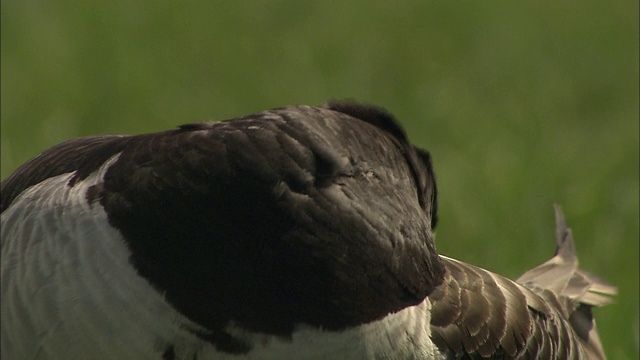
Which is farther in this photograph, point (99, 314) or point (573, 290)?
point (573, 290)

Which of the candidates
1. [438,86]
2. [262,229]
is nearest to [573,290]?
[262,229]

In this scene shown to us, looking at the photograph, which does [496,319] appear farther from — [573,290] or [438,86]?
[438,86]

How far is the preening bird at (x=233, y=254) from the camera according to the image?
3.26 metres

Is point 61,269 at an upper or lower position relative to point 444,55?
upper

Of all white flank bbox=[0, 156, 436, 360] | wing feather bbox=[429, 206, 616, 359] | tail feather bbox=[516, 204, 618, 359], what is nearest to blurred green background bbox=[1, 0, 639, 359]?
tail feather bbox=[516, 204, 618, 359]

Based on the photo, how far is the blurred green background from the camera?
22.6 feet

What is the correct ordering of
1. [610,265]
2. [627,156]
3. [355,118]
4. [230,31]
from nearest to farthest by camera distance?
[355,118], [610,265], [627,156], [230,31]

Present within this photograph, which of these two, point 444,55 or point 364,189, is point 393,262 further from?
point 444,55

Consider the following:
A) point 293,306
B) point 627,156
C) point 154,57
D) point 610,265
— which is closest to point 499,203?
point 610,265

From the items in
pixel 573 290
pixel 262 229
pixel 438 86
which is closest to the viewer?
pixel 262 229

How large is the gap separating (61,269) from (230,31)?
680 centimetres

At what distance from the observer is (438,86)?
368 inches

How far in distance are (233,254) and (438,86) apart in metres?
6.22

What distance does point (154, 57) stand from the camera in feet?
30.1
